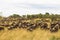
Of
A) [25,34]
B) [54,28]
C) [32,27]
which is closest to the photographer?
[54,28]

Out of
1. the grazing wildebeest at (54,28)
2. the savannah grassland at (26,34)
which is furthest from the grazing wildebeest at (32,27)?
the grazing wildebeest at (54,28)

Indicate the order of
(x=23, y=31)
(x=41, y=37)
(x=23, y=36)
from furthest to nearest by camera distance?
(x=23, y=31) → (x=23, y=36) → (x=41, y=37)

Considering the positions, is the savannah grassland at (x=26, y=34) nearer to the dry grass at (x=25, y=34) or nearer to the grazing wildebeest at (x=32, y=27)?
the dry grass at (x=25, y=34)

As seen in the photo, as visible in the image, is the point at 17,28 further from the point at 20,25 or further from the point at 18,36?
the point at 18,36

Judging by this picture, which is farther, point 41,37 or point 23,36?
point 23,36

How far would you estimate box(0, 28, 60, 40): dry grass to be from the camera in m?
38.5

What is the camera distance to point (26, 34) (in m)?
41.7

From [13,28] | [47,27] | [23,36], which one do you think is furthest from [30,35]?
[13,28]

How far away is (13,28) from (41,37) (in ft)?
33.6

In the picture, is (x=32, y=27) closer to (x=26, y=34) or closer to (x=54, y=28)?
(x=26, y=34)

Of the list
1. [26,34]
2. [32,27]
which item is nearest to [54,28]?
[26,34]

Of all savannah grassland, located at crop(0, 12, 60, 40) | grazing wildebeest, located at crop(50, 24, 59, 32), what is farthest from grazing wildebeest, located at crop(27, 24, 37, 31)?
grazing wildebeest, located at crop(50, 24, 59, 32)

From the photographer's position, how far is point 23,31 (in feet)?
144

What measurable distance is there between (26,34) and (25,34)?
19 centimetres
